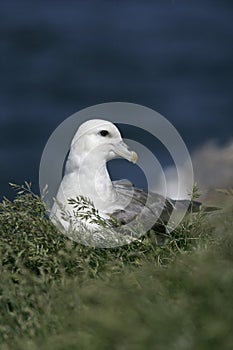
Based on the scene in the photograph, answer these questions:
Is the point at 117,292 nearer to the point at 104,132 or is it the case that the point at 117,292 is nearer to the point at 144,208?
the point at 144,208

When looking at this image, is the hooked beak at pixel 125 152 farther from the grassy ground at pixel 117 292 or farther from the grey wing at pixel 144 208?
the grassy ground at pixel 117 292

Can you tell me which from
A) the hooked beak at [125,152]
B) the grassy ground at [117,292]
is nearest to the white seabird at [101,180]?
the hooked beak at [125,152]

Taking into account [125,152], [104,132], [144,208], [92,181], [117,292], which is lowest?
[144,208]

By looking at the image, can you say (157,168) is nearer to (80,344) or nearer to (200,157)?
(200,157)

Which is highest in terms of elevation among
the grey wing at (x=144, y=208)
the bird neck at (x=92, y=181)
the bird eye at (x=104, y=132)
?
the bird eye at (x=104, y=132)

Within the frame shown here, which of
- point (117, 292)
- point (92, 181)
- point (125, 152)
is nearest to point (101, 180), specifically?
point (92, 181)

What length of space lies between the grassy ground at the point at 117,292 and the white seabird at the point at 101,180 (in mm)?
1425

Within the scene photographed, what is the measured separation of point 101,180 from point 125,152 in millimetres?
282

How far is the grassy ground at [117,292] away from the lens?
127 inches

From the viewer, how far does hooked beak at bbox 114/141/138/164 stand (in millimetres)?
7293

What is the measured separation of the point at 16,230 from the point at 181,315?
2.38 meters

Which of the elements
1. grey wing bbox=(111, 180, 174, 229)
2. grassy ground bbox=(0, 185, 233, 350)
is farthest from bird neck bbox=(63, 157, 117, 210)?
grassy ground bbox=(0, 185, 233, 350)

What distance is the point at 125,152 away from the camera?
7363mm

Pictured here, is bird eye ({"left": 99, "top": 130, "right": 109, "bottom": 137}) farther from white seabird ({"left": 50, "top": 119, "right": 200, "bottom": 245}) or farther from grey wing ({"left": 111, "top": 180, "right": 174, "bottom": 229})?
grey wing ({"left": 111, "top": 180, "right": 174, "bottom": 229})
